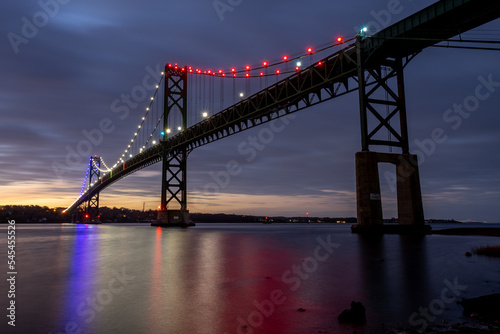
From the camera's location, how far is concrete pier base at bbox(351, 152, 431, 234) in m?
27.6

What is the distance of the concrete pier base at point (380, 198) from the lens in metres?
27.6

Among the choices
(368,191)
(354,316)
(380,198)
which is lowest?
(354,316)

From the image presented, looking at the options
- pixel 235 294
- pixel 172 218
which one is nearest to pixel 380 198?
pixel 235 294

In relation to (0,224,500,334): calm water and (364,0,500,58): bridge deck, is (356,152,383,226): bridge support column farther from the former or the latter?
(0,224,500,334): calm water

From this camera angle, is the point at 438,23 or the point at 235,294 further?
the point at 438,23

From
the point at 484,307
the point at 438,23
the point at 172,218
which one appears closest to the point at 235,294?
the point at 484,307

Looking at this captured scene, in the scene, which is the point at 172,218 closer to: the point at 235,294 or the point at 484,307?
the point at 235,294

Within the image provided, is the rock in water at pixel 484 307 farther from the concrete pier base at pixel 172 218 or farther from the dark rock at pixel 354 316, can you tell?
the concrete pier base at pixel 172 218

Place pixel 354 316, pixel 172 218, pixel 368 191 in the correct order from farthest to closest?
1. pixel 172 218
2. pixel 368 191
3. pixel 354 316

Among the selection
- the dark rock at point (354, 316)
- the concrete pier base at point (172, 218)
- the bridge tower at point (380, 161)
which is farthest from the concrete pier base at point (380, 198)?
the concrete pier base at point (172, 218)

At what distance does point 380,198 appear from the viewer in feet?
91.3

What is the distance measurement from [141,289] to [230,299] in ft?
9.35

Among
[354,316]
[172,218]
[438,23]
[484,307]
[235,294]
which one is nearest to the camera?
[354,316]

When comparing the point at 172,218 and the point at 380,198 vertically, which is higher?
the point at 380,198
